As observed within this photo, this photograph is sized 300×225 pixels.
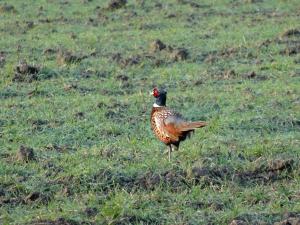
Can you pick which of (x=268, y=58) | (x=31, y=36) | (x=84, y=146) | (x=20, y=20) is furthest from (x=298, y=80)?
(x=20, y=20)

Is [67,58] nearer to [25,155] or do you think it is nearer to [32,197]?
[25,155]

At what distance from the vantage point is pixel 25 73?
12141 millimetres

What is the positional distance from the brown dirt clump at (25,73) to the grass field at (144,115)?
3 centimetres

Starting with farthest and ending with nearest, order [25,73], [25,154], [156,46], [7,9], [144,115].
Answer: [7,9] → [156,46] → [25,73] → [144,115] → [25,154]

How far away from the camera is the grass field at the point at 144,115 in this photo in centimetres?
681

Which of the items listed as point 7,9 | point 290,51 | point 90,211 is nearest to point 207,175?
point 90,211

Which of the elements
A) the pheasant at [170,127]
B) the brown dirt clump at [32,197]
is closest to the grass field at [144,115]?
the brown dirt clump at [32,197]

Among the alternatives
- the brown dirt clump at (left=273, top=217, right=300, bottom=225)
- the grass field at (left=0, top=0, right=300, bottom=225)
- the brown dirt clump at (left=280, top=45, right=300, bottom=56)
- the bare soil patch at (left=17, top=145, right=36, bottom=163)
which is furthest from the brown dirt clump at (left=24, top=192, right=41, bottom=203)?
the brown dirt clump at (left=280, top=45, right=300, bottom=56)

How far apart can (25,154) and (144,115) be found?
245 centimetres

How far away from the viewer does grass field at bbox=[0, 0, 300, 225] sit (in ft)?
22.4

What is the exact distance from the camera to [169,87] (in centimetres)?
1180

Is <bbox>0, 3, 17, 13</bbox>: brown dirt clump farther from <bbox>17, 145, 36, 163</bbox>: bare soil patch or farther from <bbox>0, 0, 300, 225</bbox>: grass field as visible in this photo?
<bbox>17, 145, 36, 163</bbox>: bare soil patch

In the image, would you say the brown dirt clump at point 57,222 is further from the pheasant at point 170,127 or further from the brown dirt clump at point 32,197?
the pheasant at point 170,127

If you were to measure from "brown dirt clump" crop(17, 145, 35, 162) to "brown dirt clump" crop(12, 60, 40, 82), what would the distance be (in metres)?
4.06
